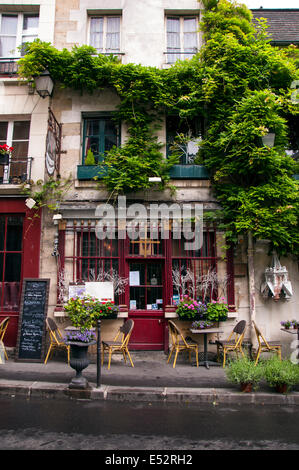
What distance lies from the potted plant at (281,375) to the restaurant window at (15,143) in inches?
303

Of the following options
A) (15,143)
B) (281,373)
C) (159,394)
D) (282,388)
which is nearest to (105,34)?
(15,143)

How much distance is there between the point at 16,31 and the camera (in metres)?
9.86

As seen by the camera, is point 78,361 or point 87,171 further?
point 87,171

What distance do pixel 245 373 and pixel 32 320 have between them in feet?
16.8

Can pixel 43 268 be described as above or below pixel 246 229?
below

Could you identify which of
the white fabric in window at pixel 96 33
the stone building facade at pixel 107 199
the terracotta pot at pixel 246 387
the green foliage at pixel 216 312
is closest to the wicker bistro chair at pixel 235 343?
the green foliage at pixel 216 312

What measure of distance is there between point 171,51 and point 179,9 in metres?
1.28

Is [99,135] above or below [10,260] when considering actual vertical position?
above

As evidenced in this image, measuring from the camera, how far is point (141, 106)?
9148 millimetres

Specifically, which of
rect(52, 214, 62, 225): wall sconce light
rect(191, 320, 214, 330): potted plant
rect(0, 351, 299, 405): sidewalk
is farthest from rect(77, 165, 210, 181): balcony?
rect(0, 351, 299, 405): sidewalk

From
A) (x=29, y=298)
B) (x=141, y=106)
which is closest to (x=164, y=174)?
(x=141, y=106)

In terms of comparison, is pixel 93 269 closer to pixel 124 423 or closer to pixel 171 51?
pixel 124 423

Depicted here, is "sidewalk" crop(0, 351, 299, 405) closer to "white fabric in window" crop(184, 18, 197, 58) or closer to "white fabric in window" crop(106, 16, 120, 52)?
"white fabric in window" crop(184, 18, 197, 58)

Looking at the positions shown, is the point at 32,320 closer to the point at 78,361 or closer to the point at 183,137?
the point at 78,361
